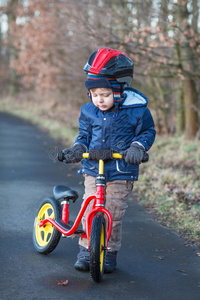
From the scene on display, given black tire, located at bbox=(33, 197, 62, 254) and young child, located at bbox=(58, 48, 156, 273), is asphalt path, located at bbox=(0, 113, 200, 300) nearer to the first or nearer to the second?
black tire, located at bbox=(33, 197, 62, 254)

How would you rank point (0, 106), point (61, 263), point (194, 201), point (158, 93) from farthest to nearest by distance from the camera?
point (0, 106)
point (158, 93)
point (194, 201)
point (61, 263)

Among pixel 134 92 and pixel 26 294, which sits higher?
pixel 134 92

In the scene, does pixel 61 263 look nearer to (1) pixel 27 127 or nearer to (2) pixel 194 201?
(2) pixel 194 201

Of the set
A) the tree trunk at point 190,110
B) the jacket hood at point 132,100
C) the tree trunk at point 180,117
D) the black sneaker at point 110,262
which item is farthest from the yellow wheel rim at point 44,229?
the tree trunk at point 180,117

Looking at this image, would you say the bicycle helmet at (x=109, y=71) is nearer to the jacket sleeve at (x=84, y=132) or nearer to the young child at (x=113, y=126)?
the young child at (x=113, y=126)

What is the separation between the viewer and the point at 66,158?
428 centimetres

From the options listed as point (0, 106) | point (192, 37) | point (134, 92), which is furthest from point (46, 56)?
point (134, 92)

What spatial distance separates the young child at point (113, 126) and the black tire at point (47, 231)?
335mm

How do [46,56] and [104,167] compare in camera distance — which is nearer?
[104,167]

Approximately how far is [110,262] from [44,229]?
3.02 ft

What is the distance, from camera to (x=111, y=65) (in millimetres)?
4273

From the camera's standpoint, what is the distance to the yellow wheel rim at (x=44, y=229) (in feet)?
16.3

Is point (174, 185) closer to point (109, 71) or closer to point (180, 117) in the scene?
point (109, 71)

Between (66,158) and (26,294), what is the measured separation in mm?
1172
